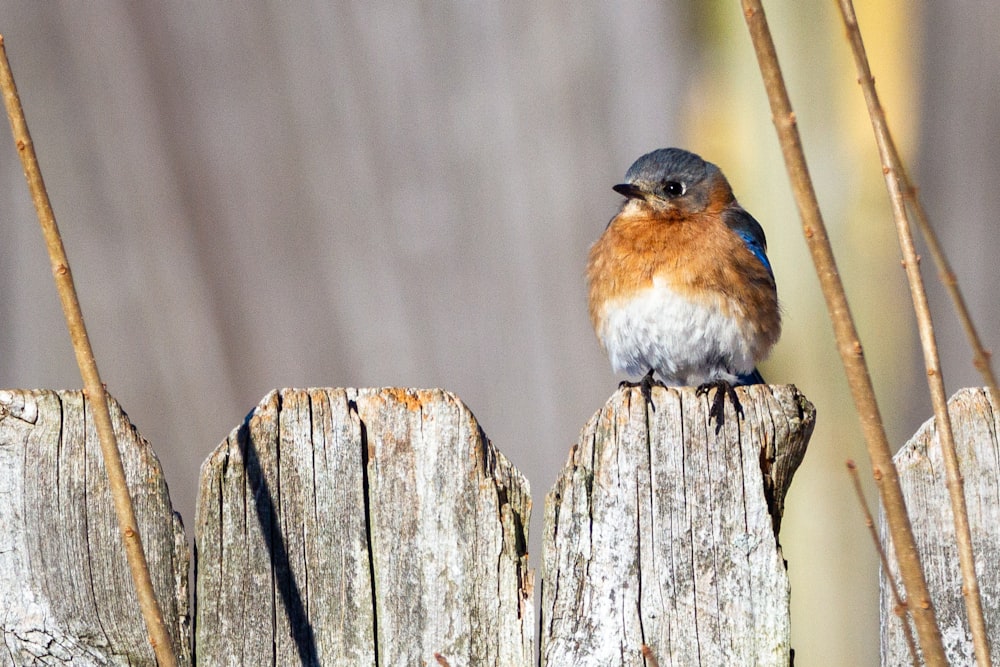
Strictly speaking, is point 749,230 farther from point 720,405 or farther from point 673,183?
point 720,405

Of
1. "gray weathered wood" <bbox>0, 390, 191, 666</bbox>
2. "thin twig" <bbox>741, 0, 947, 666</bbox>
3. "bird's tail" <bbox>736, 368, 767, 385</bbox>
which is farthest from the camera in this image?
"bird's tail" <bbox>736, 368, 767, 385</bbox>

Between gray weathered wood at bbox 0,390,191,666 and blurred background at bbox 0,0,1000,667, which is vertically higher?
blurred background at bbox 0,0,1000,667

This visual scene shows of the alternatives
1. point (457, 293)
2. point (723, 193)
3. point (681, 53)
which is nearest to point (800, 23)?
point (681, 53)

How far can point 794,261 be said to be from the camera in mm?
3887

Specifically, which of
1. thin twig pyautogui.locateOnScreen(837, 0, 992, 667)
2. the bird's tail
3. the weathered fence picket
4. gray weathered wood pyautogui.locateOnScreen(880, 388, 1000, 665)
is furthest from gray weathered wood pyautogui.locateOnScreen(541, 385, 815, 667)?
the bird's tail

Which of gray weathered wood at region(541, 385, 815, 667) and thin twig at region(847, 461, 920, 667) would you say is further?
gray weathered wood at region(541, 385, 815, 667)

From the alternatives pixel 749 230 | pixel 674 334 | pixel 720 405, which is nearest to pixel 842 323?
pixel 720 405

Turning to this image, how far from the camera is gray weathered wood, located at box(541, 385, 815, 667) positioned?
2.52m

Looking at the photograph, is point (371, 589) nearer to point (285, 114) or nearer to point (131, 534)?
point (131, 534)

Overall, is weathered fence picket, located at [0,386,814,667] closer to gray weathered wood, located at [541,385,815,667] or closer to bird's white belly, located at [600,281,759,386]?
gray weathered wood, located at [541,385,815,667]

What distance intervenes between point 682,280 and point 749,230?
0.31 metres

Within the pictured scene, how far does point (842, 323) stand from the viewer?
1783 mm

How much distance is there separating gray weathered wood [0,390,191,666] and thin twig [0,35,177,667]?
514 millimetres

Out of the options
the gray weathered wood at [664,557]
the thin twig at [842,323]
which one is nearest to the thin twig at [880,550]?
the thin twig at [842,323]
